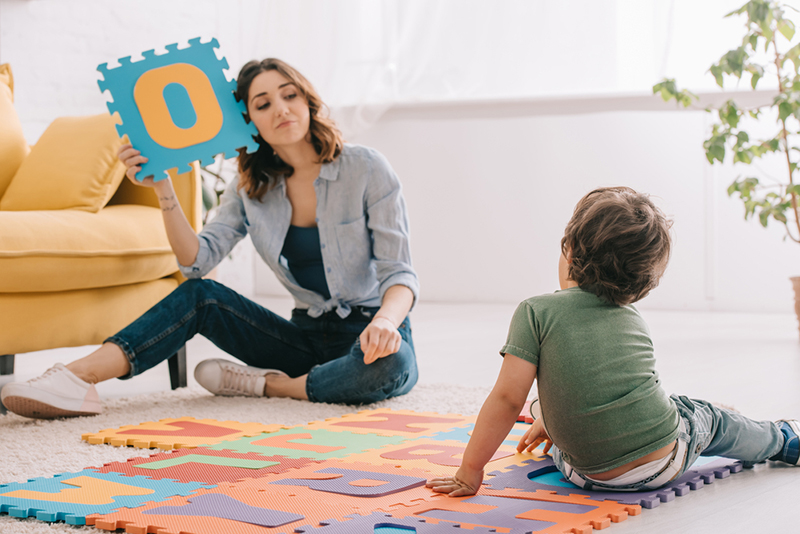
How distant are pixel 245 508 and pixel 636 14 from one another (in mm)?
3124

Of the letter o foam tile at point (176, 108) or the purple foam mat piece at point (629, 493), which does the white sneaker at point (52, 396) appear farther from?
the purple foam mat piece at point (629, 493)

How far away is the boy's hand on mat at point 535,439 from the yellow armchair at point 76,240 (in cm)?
97

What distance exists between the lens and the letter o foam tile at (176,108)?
5.09 feet

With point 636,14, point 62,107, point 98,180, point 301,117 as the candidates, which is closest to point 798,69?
point 636,14

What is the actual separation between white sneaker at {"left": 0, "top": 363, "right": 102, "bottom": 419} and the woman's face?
0.63 m

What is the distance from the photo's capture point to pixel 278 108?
5.15ft

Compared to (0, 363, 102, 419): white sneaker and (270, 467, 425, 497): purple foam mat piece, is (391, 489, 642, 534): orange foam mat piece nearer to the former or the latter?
(270, 467, 425, 497): purple foam mat piece

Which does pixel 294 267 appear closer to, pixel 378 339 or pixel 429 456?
pixel 378 339

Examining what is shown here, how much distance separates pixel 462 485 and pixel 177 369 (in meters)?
1.07

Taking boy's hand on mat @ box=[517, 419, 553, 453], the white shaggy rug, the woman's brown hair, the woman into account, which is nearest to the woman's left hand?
the woman

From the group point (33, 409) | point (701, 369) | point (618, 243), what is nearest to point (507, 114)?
point (701, 369)

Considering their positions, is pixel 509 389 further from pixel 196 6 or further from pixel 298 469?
pixel 196 6

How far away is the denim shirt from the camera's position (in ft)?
5.28

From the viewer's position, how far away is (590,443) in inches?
35.4
